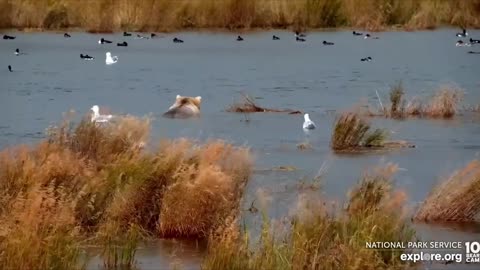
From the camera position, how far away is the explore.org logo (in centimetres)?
821

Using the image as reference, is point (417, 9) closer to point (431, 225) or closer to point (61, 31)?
point (61, 31)

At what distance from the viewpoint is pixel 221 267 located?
7.76 meters

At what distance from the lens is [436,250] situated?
29.7 ft

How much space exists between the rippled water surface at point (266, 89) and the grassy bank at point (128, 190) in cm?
26

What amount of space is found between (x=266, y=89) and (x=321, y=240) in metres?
16.0

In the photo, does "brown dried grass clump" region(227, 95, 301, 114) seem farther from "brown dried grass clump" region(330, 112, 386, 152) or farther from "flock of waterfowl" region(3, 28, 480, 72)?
"flock of waterfowl" region(3, 28, 480, 72)

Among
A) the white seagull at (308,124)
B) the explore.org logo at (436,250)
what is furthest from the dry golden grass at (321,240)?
the white seagull at (308,124)

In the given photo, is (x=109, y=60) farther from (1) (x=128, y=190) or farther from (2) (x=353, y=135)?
(1) (x=128, y=190)

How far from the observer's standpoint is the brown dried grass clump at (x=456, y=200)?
9.63 m

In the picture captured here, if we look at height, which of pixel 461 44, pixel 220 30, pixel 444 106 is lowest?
pixel 220 30

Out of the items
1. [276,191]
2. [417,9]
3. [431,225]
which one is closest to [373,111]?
[276,191]

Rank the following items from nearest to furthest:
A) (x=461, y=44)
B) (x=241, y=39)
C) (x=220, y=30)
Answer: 1. (x=461, y=44)
2. (x=241, y=39)
3. (x=220, y=30)

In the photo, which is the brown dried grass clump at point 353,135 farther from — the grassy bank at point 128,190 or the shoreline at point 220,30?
the shoreline at point 220,30

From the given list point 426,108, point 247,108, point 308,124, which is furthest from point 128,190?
point 247,108
